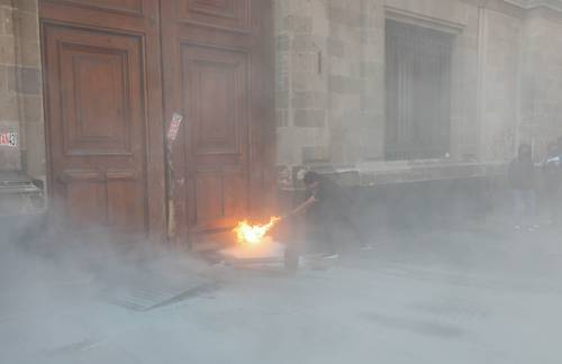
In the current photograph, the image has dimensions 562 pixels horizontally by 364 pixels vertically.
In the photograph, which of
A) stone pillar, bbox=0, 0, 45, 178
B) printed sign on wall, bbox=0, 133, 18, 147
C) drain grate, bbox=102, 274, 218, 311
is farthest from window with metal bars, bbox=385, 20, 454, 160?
printed sign on wall, bbox=0, 133, 18, 147

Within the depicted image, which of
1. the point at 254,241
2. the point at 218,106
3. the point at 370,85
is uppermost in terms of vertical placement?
the point at 370,85

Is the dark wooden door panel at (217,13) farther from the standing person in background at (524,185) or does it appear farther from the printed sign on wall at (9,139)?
the standing person in background at (524,185)

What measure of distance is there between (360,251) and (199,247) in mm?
1981

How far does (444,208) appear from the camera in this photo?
27.9 feet

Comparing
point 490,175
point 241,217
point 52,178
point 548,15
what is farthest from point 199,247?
point 548,15

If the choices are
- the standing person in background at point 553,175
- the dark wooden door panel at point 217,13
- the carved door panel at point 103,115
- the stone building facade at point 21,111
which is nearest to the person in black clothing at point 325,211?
the carved door panel at point 103,115

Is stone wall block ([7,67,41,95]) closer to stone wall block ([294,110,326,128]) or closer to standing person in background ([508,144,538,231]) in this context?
stone wall block ([294,110,326,128])

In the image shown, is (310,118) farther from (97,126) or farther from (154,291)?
(154,291)

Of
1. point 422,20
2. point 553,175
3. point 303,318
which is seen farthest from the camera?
point 553,175

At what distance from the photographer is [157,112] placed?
5.50m

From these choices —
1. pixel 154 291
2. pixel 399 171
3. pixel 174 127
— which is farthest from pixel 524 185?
pixel 154 291

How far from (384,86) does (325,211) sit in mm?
2334

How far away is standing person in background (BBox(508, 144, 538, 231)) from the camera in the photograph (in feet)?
28.0

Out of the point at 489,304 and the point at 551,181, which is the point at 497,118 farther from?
the point at 489,304
